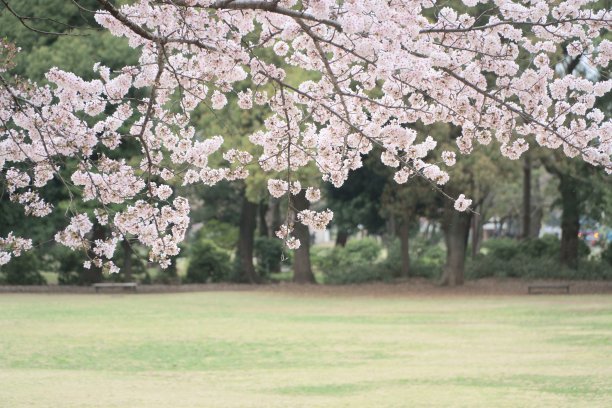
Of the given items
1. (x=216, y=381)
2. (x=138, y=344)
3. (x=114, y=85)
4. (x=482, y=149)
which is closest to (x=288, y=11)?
(x=114, y=85)

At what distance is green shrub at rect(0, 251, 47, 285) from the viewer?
3875cm

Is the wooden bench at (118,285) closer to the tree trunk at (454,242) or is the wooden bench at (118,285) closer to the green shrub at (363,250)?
the tree trunk at (454,242)

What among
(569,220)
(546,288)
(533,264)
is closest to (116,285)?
(546,288)

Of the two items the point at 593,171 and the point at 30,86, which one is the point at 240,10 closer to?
the point at 30,86

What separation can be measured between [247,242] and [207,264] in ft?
6.31

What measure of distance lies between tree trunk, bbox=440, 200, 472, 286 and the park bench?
296cm

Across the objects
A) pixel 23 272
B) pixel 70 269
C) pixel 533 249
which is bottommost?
pixel 23 272

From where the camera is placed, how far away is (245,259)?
136 feet

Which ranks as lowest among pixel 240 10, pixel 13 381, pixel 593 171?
pixel 13 381

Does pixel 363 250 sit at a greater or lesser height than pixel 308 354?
greater

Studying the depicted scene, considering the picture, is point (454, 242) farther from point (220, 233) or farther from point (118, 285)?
point (220, 233)

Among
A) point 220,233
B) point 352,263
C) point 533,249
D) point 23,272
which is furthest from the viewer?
point 220,233

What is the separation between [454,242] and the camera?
118 ft

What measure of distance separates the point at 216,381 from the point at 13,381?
2644 millimetres
